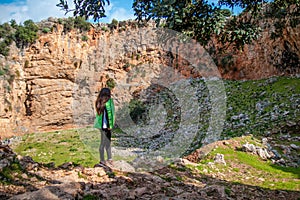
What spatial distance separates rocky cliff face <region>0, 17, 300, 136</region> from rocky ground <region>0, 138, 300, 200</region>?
77.0 ft

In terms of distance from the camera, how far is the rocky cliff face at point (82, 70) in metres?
30.6

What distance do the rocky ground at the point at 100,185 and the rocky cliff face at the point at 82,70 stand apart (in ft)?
77.0

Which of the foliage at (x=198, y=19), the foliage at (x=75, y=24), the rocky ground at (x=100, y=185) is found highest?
the foliage at (x=75, y=24)

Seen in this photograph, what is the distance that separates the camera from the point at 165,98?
31188 millimetres

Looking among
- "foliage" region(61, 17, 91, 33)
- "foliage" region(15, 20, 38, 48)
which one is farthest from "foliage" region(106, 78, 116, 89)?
"foliage" region(15, 20, 38, 48)

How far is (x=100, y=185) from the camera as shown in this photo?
5051 millimetres

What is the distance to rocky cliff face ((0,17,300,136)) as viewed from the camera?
100 feet

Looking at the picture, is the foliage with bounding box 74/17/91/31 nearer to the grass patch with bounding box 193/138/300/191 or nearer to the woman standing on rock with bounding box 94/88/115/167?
the grass patch with bounding box 193/138/300/191

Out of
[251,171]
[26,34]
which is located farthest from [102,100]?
[26,34]

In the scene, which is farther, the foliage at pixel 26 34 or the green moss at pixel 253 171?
the foliage at pixel 26 34

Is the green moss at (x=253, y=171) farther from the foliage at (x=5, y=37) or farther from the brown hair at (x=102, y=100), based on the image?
the foliage at (x=5, y=37)

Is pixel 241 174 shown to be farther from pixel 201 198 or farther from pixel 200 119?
pixel 200 119

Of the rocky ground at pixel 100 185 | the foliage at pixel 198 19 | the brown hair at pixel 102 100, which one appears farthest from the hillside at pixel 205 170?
the foliage at pixel 198 19

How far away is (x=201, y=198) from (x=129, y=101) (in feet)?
94.5
